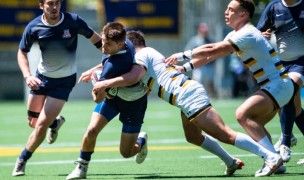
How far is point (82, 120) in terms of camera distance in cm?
1934

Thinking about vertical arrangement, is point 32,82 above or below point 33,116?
above

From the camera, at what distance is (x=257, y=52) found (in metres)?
8.95

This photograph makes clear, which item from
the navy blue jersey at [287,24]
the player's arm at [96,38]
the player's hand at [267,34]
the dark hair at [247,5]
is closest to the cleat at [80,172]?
the player's arm at [96,38]

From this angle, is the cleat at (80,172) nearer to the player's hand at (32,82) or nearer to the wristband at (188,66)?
the player's hand at (32,82)

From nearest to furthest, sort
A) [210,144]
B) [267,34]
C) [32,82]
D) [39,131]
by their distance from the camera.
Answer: [210,144]
[32,82]
[39,131]
[267,34]

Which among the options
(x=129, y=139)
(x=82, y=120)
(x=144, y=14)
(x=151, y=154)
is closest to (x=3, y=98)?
(x=144, y=14)

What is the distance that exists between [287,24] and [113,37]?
2780mm

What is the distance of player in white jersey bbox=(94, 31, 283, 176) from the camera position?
8.91 m

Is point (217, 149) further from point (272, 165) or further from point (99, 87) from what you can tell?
point (99, 87)

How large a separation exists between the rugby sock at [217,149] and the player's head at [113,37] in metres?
1.49

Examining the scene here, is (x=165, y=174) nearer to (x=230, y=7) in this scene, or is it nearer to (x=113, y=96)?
(x=113, y=96)

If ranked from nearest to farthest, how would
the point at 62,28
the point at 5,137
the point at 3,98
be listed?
the point at 62,28
the point at 5,137
the point at 3,98

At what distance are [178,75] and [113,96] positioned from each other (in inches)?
32.0

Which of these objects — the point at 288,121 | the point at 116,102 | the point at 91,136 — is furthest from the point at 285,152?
the point at 91,136
